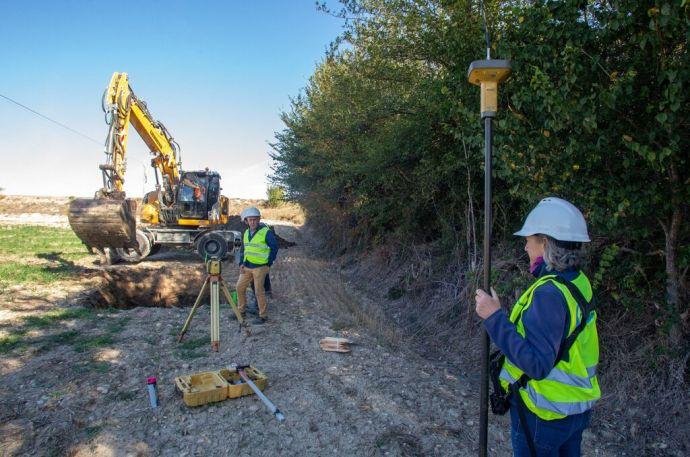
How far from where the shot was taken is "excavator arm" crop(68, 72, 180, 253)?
395 inches

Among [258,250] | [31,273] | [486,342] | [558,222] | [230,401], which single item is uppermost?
[558,222]

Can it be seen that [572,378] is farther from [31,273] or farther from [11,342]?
[31,273]

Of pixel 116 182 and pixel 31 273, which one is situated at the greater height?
pixel 116 182

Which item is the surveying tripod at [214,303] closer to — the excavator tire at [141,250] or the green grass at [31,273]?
the green grass at [31,273]

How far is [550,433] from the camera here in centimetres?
206

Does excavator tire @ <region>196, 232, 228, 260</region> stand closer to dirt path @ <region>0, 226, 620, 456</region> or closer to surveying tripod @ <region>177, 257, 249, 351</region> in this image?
dirt path @ <region>0, 226, 620, 456</region>

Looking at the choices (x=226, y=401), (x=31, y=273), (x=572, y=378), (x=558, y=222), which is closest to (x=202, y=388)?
(x=226, y=401)

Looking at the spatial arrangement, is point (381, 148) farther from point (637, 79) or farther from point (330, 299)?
point (637, 79)

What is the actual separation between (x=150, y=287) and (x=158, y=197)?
5.50 metres

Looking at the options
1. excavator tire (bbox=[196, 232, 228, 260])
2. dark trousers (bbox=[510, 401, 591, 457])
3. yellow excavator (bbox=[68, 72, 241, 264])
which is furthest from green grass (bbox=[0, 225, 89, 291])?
dark trousers (bbox=[510, 401, 591, 457])

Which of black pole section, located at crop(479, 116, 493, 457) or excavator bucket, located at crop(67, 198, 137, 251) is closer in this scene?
black pole section, located at crop(479, 116, 493, 457)

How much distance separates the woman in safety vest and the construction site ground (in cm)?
190

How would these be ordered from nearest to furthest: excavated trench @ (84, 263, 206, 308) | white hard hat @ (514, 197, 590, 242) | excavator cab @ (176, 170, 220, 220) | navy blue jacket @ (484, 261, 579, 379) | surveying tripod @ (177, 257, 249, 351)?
navy blue jacket @ (484, 261, 579, 379) → white hard hat @ (514, 197, 590, 242) → surveying tripod @ (177, 257, 249, 351) → excavated trench @ (84, 263, 206, 308) → excavator cab @ (176, 170, 220, 220)

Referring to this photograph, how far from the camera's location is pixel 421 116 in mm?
7520
